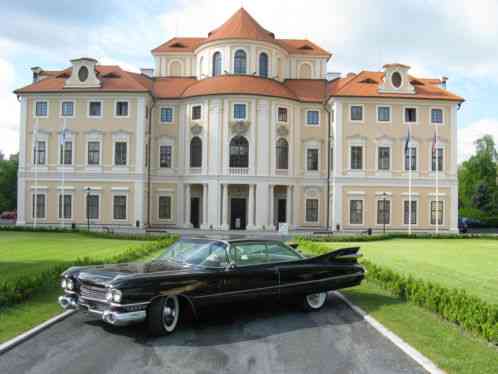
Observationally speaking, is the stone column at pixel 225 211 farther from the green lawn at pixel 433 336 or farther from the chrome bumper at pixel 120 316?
the chrome bumper at pixel 120 316

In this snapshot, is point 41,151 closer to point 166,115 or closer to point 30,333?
point 166,115

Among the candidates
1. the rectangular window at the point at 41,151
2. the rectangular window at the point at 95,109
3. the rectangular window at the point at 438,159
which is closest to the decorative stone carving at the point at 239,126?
the rectangular window at the point at 95,109

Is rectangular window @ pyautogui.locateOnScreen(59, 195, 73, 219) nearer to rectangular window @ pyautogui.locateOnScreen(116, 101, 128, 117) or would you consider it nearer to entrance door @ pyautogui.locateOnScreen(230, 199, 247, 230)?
rectangular window @ pyautogui.locateOnScreen(116, 101, 128, 117)

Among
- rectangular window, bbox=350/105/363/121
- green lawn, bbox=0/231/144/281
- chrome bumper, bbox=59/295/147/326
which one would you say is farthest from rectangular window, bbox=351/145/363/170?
chrome bumper, bbox=59/295/147/326

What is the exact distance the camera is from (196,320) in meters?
8.72

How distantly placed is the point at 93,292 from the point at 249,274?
2571 mm

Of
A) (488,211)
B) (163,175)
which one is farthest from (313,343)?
(488,211)

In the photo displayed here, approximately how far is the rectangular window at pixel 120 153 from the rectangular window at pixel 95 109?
2948 mm

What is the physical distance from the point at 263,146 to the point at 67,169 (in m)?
16.1

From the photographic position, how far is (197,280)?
800cm

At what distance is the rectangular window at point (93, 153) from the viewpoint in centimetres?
4125

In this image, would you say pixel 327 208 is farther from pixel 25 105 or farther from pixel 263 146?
pixel 25 105

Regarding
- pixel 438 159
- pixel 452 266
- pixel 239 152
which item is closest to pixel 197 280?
pixel 452 266

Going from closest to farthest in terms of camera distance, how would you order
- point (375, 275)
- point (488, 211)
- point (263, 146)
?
point (375, 275)
point (263, 146)
point (488, 211)
